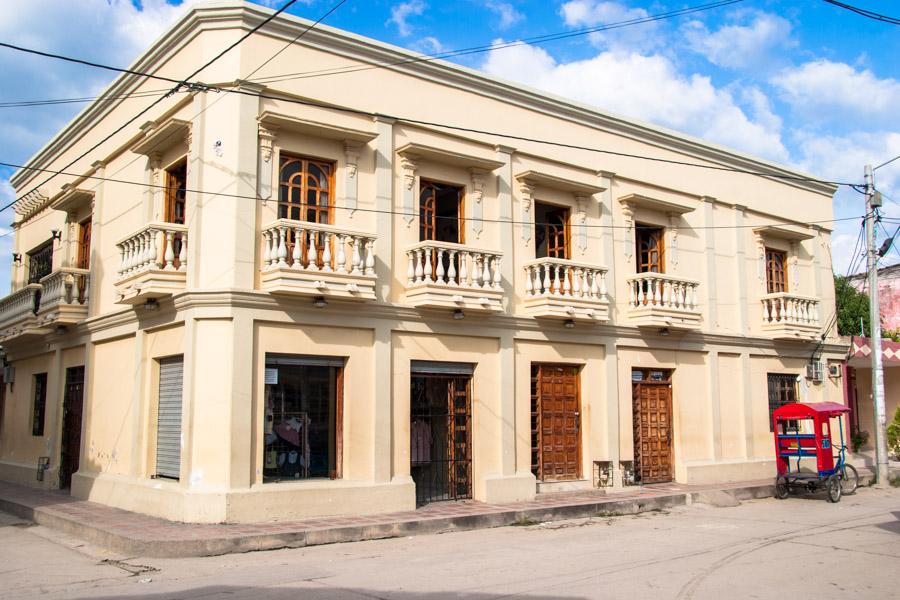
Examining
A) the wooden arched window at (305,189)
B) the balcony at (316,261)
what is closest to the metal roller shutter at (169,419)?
the balcony at (316,261)

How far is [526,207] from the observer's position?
16.6 meters

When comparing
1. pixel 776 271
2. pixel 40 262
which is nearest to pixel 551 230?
pixel 776 271

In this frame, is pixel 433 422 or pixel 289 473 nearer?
pixel 289 473

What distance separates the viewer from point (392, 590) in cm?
864

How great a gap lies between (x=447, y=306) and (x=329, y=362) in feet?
7.58

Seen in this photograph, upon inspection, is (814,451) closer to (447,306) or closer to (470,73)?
Answer: (447,306)

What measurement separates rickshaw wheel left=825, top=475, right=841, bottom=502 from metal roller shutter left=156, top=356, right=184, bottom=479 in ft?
41.4

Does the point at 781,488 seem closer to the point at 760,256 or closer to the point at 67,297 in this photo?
the point at 760,256

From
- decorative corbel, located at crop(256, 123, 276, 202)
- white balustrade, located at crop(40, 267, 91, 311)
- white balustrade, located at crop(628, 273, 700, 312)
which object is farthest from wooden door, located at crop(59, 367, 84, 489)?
white balustrade, located at crop(628, 273, 700, 312)

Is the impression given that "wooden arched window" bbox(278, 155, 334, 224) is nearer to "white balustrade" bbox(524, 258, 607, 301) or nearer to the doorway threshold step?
"white balustrade" bbox(524, 258, 607, 301)

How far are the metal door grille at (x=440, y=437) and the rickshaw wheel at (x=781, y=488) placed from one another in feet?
23.0

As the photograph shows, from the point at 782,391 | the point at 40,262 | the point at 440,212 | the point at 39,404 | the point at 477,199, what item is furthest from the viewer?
the point at 782,391

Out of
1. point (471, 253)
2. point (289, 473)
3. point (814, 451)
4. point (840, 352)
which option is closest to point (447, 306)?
point (471, 253)

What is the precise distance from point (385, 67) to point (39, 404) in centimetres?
1213
